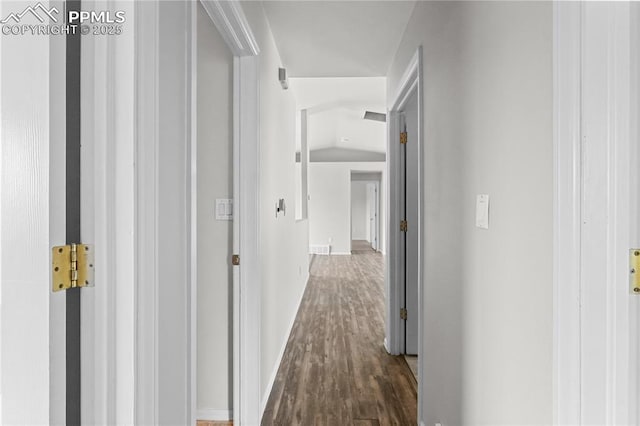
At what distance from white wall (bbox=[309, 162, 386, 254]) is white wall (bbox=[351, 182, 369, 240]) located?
4.07m

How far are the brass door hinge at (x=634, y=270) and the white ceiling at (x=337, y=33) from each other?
2.05 meters

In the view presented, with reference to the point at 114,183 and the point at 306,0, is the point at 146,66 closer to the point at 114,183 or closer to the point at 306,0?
the point at 114,183

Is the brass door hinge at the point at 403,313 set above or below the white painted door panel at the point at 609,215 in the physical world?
below

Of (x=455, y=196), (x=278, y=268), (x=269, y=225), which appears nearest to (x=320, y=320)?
(x=278, y=268)

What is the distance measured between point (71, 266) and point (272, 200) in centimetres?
205

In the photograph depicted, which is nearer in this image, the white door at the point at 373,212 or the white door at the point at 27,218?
the white door at the point at 27,218

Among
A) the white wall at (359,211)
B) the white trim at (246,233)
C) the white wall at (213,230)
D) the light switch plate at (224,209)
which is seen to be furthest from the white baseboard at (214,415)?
the white wall at (359,211)

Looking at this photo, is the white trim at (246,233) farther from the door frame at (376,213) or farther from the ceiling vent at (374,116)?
the door frame at (376,213)

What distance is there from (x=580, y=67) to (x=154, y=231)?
3.15 ft

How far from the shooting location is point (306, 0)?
91.7 inches

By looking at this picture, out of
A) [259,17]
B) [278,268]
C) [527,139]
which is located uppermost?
[259,17]

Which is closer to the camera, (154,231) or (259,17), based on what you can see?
(154,231)

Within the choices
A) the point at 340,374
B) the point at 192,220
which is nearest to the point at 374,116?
the point at 340,374

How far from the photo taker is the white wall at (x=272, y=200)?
2385 mm
